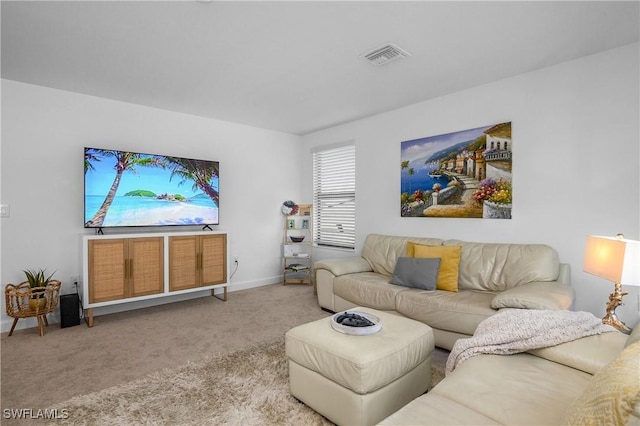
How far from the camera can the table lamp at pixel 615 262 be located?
6.78ft

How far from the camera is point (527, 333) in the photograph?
171 centimetres

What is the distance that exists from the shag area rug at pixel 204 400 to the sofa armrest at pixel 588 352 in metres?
0.85

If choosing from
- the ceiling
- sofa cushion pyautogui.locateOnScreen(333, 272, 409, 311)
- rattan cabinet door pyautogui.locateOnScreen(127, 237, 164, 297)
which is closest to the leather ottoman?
sofa cushion pyautogui.locateOnScreen(333, 272, 409, 311)

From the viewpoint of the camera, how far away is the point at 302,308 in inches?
155

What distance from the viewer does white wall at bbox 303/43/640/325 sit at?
2.62m

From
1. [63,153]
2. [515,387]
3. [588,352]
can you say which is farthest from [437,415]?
[63,153]

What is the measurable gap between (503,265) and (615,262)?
95cm

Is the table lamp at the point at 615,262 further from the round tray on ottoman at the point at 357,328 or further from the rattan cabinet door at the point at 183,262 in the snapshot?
the rattan cabinet door at the point at 183,262

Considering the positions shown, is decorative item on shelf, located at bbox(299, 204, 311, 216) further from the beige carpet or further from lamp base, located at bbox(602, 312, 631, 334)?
lamp base, located at bbox(602, 312, 631, 334)

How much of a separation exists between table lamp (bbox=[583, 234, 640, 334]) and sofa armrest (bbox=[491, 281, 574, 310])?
25 cm

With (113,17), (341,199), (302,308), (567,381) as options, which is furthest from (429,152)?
(113,17)

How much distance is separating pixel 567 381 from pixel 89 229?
4360 mm

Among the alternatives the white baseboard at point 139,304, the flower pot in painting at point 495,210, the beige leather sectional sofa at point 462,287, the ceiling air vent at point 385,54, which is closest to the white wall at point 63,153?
the white baseboard at point 139,304

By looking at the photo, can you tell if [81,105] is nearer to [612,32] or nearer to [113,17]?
[113,17]
